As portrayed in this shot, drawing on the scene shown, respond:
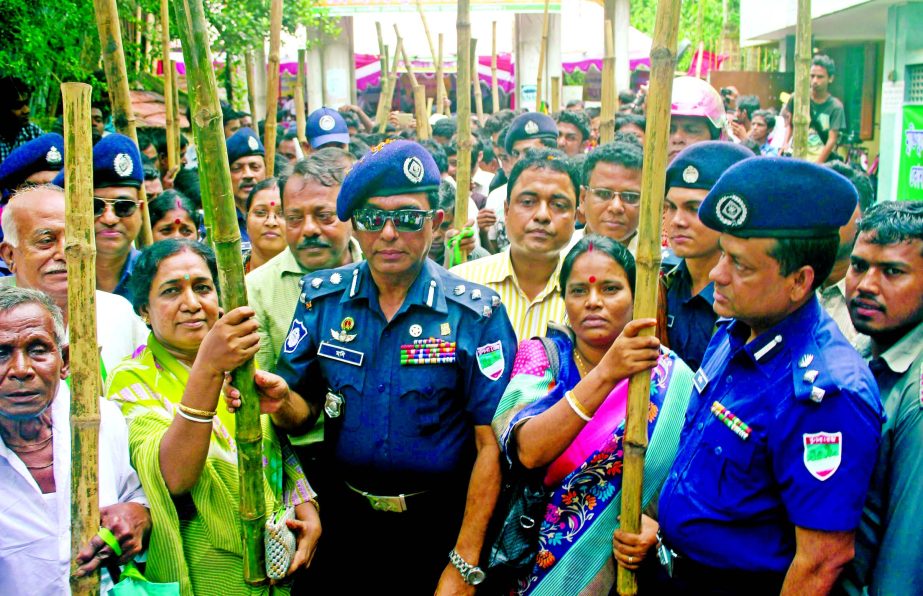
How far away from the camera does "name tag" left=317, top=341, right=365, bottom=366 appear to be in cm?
292

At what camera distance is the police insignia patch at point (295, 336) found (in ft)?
9.77

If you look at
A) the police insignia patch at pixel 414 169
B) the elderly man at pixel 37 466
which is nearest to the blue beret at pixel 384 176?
the police insignia patch at pixel 414 169

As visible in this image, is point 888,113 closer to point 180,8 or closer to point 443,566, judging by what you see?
point 443,566

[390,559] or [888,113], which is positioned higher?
[888,113]

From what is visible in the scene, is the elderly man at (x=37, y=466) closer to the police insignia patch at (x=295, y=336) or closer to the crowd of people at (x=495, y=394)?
the crowd of people at (x=495, y=394)

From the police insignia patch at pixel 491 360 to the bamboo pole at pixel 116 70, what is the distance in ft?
6.70

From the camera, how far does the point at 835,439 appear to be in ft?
6.77

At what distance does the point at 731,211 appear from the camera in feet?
7.55

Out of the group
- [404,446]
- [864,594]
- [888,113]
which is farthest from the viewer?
[888,113]

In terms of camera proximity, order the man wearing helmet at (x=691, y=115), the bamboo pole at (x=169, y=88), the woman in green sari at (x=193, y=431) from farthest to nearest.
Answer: the bamboo pole at (x=169, y=88) < the man wearing helmet at (x=691, y=115) < the woman in green sari at (x=193, y=431)

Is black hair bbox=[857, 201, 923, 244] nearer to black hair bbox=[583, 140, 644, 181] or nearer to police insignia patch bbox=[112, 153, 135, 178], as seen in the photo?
black hair bbox=[583, 140, 644, 181]

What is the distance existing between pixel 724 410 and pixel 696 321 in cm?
109

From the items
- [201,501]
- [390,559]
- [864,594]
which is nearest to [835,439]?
[864,594]

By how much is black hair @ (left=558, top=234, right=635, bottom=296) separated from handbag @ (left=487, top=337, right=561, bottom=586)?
1.00ft
